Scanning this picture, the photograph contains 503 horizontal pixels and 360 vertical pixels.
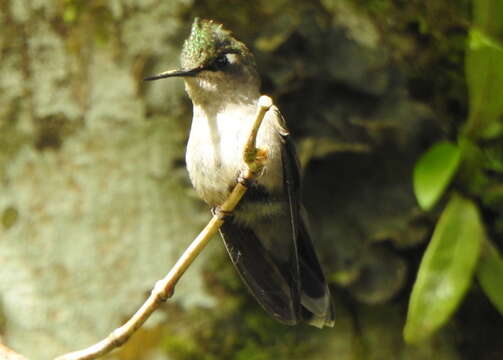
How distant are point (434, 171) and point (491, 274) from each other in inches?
17.7

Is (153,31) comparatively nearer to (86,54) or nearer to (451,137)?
(86,54)

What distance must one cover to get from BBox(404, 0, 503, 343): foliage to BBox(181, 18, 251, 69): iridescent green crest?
35.5 inches

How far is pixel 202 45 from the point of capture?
7.50ft

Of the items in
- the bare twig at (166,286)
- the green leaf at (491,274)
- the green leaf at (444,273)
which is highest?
the bare twig at (166,286)

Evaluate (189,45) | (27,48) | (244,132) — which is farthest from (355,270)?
(27,48)

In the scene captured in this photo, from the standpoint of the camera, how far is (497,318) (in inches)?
128

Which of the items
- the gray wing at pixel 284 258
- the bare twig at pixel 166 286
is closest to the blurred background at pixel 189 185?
the gray wing at pixel 284 258

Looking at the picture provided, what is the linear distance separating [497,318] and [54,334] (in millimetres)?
1795

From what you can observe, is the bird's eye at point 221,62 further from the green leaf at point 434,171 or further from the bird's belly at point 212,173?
the green leaf at point 434,171

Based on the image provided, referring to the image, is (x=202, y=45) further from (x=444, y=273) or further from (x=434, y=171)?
(x=444, y=273)

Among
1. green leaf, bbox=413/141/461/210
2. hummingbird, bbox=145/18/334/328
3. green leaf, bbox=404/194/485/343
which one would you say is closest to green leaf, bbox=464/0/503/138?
green leaf, bbox=413/141/461/210

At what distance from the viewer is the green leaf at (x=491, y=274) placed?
2.84 meters

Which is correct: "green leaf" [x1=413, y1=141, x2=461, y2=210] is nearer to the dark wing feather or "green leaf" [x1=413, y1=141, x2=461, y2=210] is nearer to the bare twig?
the dark wing feather

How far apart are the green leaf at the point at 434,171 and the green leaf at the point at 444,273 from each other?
125 millimetres
